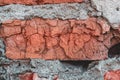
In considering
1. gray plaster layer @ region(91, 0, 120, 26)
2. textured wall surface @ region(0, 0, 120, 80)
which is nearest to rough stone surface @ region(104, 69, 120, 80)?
textured wall surface @ region(0, 0, 120, 80)

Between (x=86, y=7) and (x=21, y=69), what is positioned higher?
(x=86, y=7)

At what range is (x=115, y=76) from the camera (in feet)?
2.48

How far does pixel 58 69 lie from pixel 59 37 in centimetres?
7

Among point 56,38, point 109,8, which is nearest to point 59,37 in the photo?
point 56,38

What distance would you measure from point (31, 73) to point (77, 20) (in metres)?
0.15

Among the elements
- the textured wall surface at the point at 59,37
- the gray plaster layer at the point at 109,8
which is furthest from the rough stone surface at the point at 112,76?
the gray plaster layer at the point at 109,8

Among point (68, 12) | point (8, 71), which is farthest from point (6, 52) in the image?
point (68, 12)

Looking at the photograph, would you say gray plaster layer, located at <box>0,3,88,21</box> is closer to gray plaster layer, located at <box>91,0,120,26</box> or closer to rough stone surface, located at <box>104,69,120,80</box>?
gray plaster layer, located at <box>91,0,120,26</box>

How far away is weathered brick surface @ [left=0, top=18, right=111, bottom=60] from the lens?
2.45 feet

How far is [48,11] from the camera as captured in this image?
0.75m

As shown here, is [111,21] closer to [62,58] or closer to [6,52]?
[62,58]

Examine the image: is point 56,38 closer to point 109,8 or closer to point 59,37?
point 59,37

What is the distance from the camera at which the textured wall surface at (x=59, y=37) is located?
746 mm

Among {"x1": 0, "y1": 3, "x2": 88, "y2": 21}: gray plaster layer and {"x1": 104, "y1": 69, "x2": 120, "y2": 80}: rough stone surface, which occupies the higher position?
{"x1": 0, "y1": 3, "x2": 88, "y2": 21}: gray plaster layer
